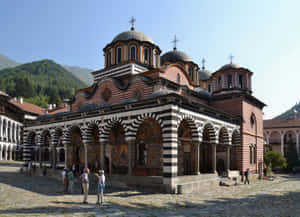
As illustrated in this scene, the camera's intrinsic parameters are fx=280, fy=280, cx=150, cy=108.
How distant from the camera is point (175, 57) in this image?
3050cm

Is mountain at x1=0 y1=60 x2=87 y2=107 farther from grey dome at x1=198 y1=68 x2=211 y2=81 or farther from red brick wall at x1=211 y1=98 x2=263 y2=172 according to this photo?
red brick wall at x1=211 y1=98 x2=263 y2=172

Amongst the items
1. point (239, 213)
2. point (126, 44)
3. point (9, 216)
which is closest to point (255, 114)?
point (126, 44)

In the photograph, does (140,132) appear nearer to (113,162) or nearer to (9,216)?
(113,162)

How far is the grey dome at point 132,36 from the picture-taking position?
23.7 meters

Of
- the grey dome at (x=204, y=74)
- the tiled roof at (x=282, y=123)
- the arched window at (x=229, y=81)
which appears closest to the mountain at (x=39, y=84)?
the grey dome at (x=204, y=74)

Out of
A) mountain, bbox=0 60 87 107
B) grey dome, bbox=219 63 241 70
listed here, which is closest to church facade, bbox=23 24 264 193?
grey dome, bbox=219 63 241 70

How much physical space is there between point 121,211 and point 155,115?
6.51 metres

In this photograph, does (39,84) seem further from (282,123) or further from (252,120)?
(252,120)

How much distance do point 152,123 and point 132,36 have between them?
8920 mm

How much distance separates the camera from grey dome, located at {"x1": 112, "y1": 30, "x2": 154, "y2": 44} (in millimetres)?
23658

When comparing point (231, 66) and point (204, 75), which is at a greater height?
point (204, 75)

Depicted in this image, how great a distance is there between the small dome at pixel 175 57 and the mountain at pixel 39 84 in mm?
60851

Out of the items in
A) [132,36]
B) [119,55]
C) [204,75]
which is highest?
[132,36]

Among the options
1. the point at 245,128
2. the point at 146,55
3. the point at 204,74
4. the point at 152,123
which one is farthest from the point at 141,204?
the point at 204,74
